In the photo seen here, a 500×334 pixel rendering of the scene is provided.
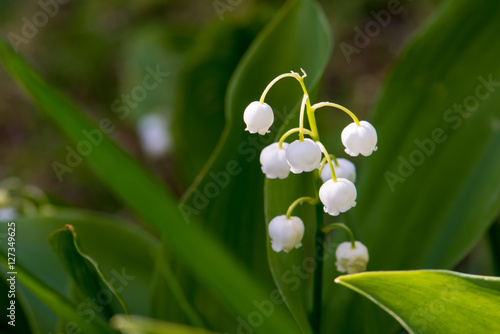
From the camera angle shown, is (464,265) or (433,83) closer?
(433,83)

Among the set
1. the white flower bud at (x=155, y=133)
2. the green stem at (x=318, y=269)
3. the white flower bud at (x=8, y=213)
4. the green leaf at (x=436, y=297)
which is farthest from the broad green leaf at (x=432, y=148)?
the white flower bud at (x=155, y=133)

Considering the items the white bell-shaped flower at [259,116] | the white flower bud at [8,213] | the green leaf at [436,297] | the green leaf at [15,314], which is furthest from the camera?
the white flower bud at [8,213]

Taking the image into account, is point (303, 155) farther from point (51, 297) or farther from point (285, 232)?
point (51, 297)

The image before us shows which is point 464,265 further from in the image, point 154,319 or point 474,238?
point 154,319

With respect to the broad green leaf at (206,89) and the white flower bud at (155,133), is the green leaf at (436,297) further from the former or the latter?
the white flower bud at (155,133)

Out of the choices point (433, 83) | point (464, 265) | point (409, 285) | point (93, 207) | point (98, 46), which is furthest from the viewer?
point (98, 46)

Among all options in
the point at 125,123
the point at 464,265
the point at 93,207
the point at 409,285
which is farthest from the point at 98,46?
the point at 409,285

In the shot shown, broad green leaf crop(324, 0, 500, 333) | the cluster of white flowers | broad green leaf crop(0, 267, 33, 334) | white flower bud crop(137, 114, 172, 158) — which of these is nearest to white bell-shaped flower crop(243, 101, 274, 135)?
the cluster of white flowers
